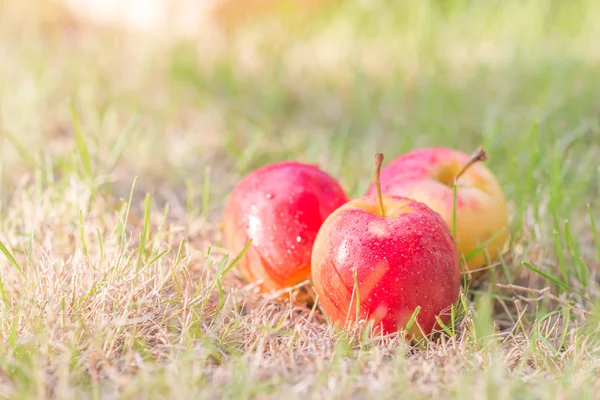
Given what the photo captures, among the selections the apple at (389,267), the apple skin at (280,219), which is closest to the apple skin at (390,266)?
the apple at (389,267)

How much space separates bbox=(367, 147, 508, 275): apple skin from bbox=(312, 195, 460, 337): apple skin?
0.22m

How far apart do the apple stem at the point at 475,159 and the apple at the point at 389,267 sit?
31 cm

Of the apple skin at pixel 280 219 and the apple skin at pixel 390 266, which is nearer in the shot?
the apple skin at pixel 390 266

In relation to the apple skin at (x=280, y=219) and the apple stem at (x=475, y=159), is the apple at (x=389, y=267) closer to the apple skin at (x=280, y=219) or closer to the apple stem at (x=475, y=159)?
the apple skin at (x=280, y=219)

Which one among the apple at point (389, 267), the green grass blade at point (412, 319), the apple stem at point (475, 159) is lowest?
the green grass blade at point (412, 319)

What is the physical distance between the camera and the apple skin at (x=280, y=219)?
67.4 inches

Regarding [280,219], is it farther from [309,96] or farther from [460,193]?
[309,96]

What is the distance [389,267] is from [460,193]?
1.38 ft

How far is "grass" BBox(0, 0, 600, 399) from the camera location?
4.46ft

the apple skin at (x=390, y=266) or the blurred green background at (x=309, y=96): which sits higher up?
the blurred green background at (x=309, y=96)

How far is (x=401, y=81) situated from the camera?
3.30m

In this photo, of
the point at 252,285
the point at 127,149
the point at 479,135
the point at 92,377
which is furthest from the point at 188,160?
the point at 92,377

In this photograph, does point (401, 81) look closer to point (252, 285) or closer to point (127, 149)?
point (127, 149)

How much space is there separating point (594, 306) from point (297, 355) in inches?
31.2
